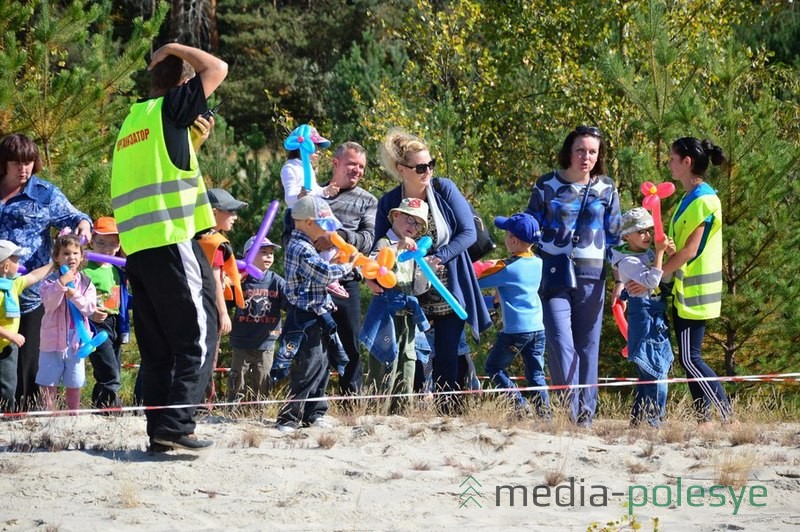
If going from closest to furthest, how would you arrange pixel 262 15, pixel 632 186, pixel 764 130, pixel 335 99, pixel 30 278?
pixel 30 278 < pixel 764 130 < pixel 632 186 < pixel 335 99 < pixel 262 15

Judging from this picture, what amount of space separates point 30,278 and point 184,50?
8.58 ft

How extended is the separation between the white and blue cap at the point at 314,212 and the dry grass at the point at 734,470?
2.61 meters

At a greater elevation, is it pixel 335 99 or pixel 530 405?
pixel 335 99

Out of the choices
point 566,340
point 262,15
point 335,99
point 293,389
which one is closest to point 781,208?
point 566,340

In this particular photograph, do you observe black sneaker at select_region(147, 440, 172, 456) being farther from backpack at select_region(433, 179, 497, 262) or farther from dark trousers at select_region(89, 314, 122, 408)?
backpack at select_region(433, 179, 497, 262)

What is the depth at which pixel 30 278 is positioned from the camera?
783cm

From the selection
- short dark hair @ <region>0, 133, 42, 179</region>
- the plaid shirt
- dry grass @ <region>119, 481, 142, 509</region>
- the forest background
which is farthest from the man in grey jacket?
the forest background

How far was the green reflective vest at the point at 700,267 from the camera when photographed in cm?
791

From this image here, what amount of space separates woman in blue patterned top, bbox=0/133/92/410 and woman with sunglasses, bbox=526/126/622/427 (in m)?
3.01

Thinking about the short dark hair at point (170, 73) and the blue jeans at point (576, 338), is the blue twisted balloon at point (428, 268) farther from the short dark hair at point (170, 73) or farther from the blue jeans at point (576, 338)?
the short dark hair at point (170, 73)

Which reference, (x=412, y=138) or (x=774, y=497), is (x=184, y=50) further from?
(x=774, y=497)

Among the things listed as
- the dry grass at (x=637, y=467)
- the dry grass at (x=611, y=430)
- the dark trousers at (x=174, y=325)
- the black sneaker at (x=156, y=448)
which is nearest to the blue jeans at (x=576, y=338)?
the dry grass at (x=611, y=430)

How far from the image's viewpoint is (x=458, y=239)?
25.6 ft

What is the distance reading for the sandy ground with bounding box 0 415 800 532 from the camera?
528 centimetres
